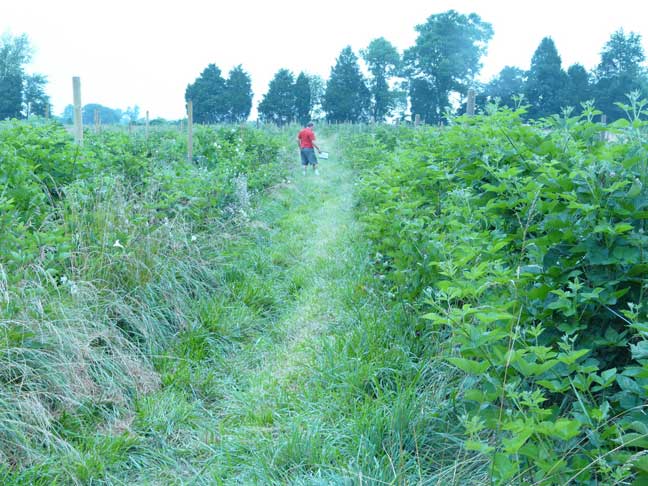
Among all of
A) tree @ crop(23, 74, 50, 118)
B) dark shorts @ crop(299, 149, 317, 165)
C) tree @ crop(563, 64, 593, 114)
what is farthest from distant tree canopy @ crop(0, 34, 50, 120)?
tree @ crop(563, 64, 593, 114)

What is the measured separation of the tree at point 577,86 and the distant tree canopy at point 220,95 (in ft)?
129

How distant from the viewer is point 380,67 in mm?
74250

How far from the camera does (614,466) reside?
1951mm

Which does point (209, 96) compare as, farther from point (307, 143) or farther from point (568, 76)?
point (307, 143)

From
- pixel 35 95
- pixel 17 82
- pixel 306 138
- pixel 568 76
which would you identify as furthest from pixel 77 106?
pixel 35 95

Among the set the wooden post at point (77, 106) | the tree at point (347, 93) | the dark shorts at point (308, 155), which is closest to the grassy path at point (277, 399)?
the wooden post at point (77, 106)

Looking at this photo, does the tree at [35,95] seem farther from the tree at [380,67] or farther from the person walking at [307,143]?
the person walking at [307,143]

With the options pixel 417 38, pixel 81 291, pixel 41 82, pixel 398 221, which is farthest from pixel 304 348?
pixel 41 82

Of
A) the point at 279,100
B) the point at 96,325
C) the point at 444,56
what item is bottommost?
the point at 96,325

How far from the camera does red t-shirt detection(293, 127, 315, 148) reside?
1655cm

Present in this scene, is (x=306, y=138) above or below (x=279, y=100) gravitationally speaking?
below

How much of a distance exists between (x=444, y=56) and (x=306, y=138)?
4823 cm

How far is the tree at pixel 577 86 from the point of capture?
44956 mm

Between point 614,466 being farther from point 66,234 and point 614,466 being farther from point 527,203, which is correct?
point 66,234
